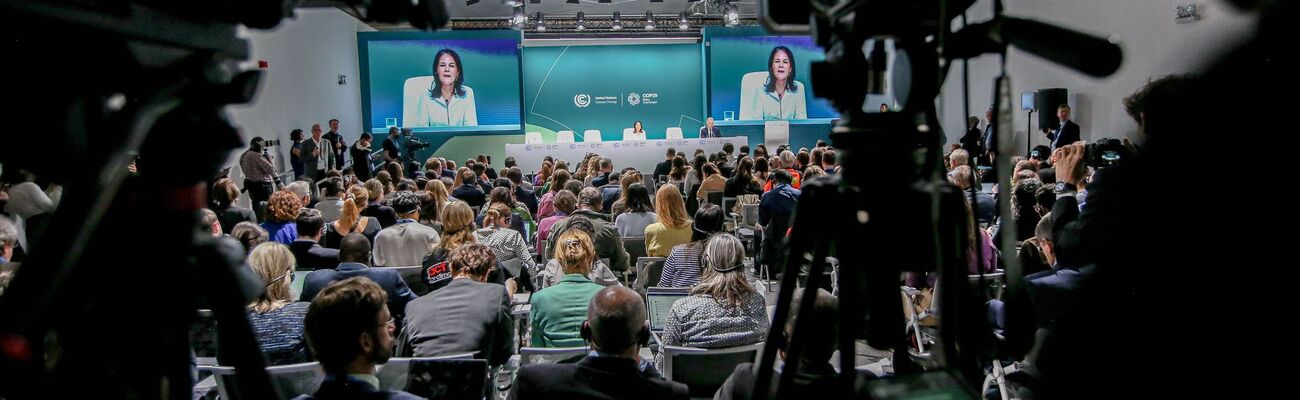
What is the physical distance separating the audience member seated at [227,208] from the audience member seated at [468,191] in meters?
1.84

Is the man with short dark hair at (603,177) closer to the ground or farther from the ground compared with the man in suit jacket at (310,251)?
farther from the ground

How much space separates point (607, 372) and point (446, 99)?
1533cm

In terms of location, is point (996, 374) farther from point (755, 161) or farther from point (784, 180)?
point (755, 161)

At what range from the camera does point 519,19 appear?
16234 millimetres

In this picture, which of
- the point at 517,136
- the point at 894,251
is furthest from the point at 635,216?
the point at 517,136

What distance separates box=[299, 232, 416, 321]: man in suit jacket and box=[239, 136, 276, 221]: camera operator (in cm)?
620

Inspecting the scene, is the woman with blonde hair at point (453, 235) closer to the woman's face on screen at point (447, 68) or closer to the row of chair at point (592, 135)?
the row of chair at point (592, 135)

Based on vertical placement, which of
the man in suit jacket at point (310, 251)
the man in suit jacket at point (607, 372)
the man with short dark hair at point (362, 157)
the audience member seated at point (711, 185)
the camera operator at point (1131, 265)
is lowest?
the man in suit jacket at point (607, 372)

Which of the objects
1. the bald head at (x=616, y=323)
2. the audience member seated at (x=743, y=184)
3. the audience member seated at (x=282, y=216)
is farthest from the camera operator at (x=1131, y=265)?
the audience member seated at (x=743, y=184)

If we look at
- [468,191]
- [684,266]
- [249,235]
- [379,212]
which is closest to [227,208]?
[379,212]

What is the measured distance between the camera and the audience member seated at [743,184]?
7195mm

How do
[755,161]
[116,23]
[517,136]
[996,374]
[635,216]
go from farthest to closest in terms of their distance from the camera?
[517,136], [755,161], [635,216], [996,374], [116,23]

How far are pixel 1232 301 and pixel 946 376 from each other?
0.86 feet

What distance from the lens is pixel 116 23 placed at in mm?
614
